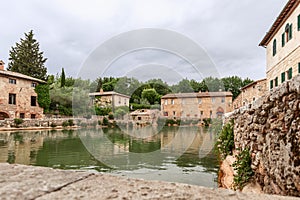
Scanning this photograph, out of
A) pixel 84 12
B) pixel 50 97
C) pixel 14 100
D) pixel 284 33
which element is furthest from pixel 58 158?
pixel 50 97

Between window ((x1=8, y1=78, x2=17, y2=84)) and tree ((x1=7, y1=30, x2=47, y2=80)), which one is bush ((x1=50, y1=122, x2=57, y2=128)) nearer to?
window ((x1=8, y1=78, x2=17, y2=84))

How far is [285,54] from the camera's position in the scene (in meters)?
10.3

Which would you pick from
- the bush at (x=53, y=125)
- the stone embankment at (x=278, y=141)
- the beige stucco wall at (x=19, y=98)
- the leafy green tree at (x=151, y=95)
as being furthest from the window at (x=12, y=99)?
the stone embankment at (x=278, y=141)

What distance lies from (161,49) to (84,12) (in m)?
4.51

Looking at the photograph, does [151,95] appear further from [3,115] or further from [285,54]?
[285,54]

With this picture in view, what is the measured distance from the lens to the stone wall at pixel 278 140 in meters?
2.02

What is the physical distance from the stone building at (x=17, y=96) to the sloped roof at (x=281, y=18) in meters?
23.3

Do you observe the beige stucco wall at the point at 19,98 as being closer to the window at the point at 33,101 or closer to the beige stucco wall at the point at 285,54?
the window at the point at 33,101

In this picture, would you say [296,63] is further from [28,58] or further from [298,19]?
[28,58]

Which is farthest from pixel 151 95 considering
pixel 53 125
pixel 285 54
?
pixel 285 54

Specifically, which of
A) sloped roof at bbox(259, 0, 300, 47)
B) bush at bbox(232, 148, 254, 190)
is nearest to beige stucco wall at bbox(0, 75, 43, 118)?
sloped roof at bbox(259, 0, 300, 47)

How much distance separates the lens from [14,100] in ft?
75.3

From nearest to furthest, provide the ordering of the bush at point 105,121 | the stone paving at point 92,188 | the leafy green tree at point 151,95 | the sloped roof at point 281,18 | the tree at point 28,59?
the stone paving at point 92,188
the sloped roof at point 281,18
the bush at point 105,121
the leafy green tree at point 151,95
the tree at point 28,59

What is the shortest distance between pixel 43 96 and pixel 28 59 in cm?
1152
